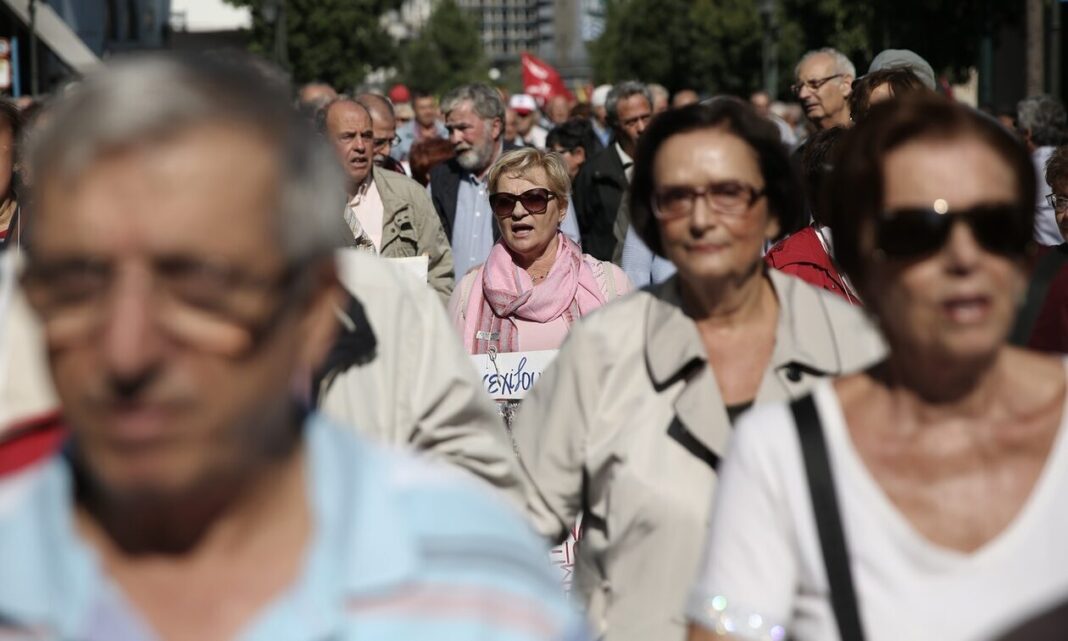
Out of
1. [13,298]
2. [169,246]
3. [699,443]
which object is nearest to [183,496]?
[169,246]

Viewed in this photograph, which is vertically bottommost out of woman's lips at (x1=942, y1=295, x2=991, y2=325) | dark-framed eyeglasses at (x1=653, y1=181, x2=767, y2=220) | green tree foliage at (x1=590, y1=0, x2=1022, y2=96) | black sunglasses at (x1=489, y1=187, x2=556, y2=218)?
black sunglasses at (x1=489, y1=187, x2=556, y2=218)

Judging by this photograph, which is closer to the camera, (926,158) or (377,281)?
(926,158)

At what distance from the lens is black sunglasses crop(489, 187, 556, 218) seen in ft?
25.4

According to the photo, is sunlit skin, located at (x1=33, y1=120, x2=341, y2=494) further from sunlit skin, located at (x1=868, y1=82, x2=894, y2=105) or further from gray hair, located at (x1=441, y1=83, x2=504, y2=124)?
gray hair, located at (x1=441, y1=83, x2=504, y2=124)

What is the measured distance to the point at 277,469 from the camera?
2008 millimetres

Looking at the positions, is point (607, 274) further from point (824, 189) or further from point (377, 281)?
point (824, 189)

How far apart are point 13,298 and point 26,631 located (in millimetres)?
712

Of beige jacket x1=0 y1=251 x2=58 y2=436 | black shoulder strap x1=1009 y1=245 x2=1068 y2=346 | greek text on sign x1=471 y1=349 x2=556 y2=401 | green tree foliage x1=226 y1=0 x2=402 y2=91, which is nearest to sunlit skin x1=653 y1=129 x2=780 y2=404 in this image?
black shoulder strap x1=1009 y1=245 x2=1068 y2=346

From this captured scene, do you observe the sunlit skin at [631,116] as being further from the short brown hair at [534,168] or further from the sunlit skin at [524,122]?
the sunlit skin at [524,122]

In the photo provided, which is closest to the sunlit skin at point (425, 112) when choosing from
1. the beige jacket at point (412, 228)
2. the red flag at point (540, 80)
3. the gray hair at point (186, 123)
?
the red flag at point (540, 80)

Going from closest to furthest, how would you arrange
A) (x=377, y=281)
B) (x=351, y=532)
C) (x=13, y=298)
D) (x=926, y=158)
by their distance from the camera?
1. (x=351, y=532)
2. (x=13, y=298)
3. (x=926, y=158)
4. (x=377, y=281)

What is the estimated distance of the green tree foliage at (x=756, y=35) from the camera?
26.9 metres

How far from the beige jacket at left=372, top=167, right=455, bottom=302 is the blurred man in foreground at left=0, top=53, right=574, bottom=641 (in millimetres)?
7208

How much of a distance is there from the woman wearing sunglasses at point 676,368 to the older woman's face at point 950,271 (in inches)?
44.8
